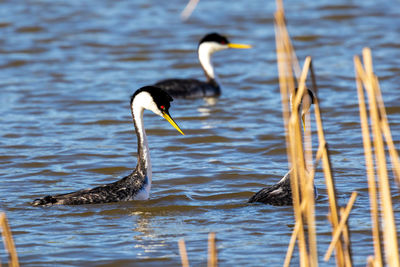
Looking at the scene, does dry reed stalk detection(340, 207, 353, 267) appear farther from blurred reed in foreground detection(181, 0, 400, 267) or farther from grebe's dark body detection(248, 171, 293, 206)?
grebe's dark body detection(248, 171, 293, 206)

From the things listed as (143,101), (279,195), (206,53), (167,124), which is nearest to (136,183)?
(143,101)

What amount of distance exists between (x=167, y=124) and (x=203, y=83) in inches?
94.6

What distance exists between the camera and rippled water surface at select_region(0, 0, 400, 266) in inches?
282

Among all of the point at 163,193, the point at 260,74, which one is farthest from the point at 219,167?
the point at 260,74

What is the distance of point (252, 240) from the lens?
700 centimetres

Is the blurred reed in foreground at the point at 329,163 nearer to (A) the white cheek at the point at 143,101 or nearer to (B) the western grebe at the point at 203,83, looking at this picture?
(A) the white cheek at the point at 143,101

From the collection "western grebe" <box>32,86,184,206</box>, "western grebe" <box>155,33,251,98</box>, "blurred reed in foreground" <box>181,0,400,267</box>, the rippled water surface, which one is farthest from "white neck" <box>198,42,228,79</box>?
"blurred reed in foreground" <box>181,0,400,267</box>

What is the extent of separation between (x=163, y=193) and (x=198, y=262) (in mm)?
2391

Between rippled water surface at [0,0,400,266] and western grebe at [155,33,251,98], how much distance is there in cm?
21

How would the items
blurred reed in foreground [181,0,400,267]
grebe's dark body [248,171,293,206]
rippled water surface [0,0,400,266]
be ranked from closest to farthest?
blurred reed in foreground [181,0,400,267]
rippled water surface [0,0,400,266]
grebe's dark body [248,171,293,206]

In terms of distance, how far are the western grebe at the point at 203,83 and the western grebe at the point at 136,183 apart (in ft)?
17.3

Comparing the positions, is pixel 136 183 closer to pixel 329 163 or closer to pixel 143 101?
pixel 143 101

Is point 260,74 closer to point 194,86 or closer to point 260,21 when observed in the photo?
point 194,86

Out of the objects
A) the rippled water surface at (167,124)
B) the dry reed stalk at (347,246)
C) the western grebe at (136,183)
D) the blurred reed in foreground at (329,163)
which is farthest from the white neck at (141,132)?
the dry reed stalk at (347,246)
